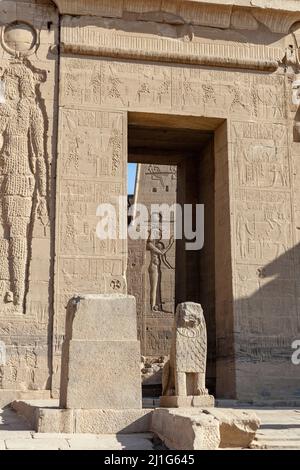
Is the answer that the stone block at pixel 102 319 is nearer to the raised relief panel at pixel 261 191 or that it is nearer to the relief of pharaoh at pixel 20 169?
the relief of pharaoh at pixel 20 169

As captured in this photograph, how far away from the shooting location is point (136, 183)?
59.2 feet

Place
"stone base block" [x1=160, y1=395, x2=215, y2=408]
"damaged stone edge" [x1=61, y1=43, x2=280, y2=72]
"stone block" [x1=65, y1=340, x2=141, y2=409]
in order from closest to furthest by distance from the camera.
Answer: "stone block" [x1=65, y1=340, x2=141, y2=409], "stone base block" [x1=160, y1=395, x2=215, y2=408], "damaged stone edge" [x1=61, y1=43, x2=280, y2=72]

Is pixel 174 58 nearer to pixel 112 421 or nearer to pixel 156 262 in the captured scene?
pixel 156 262

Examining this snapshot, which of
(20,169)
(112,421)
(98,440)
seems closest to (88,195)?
A: (20,169)

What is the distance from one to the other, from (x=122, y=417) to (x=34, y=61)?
7.09m

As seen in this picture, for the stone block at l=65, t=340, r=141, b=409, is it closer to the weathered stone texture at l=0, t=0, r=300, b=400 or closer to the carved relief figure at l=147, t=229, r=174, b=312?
the weathered stone texture at l=0, t=0, r=300, b=400

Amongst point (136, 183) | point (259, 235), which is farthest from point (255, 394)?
point (136, 183)

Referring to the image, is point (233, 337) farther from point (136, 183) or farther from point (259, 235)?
point (136, 183)

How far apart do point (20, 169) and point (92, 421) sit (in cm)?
585

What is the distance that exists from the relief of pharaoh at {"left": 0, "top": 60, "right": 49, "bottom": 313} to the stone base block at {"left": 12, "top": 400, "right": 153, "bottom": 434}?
475cm

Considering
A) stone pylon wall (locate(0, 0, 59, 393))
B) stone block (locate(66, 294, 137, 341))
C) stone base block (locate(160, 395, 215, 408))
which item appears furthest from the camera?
stone pylon wall (locate(0, 0, 59, 393))

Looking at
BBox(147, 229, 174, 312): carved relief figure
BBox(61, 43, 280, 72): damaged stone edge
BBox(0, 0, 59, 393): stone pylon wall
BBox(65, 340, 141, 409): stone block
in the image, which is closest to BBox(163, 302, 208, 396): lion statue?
BBox(65, 340, 141, 409): stone block

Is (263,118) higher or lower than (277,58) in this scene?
lower

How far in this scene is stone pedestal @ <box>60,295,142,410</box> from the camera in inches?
236
